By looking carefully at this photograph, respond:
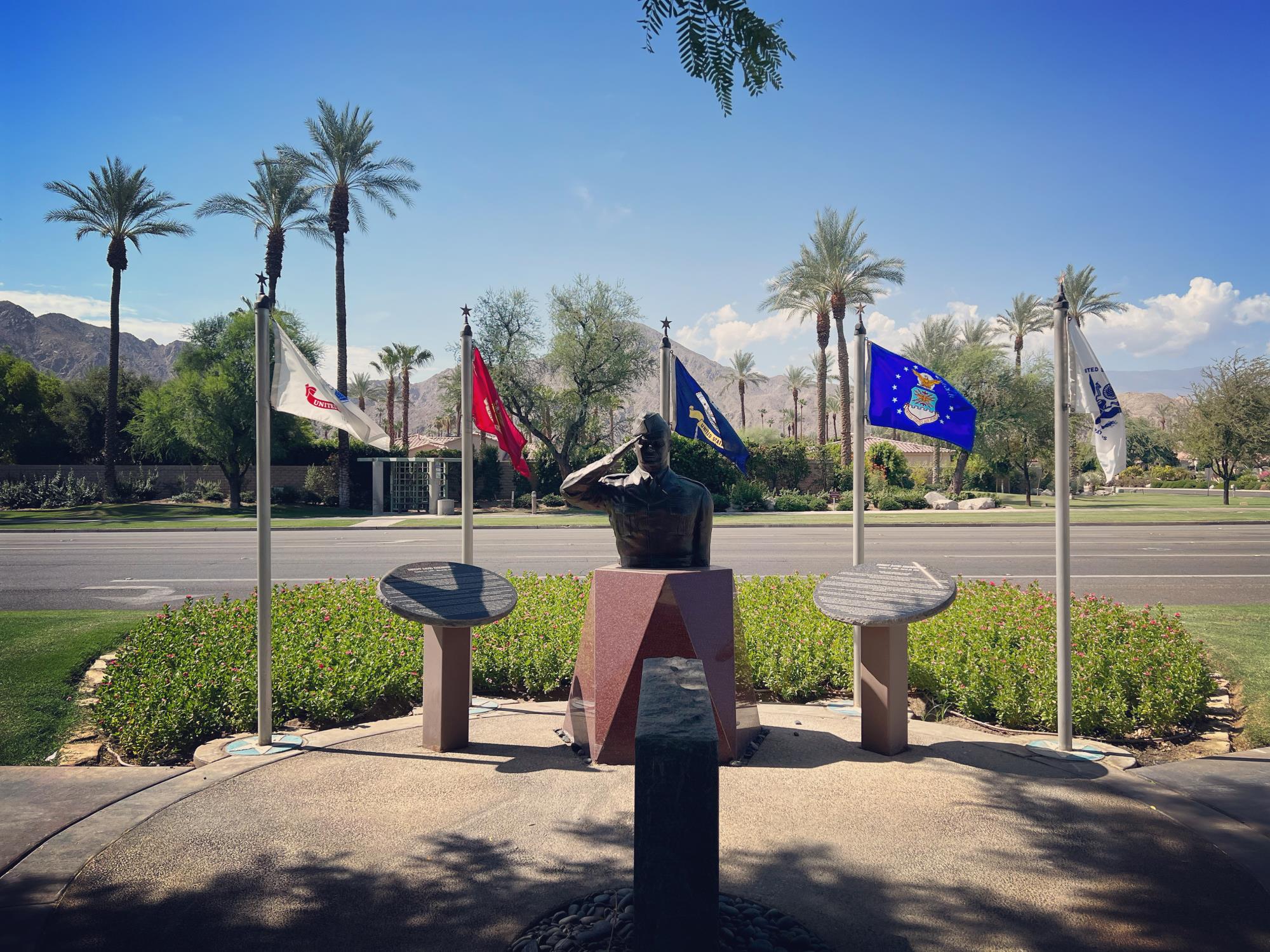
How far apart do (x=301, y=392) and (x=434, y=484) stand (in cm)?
2613

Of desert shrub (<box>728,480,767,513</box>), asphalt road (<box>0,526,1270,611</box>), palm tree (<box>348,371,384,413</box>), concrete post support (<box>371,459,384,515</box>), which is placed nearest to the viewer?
asphalt road (<box>0,526,1270,611</box>)

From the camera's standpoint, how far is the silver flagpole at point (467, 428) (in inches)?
234

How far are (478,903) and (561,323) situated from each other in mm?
34859

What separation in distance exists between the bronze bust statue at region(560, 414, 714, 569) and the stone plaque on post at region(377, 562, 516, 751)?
878 mm

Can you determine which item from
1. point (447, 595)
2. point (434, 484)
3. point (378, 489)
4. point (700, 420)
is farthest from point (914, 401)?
point (378, 489)

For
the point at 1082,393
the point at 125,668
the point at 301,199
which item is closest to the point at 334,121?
the point at 301,199

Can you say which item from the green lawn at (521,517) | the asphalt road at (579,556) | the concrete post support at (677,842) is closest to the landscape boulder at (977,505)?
the green lawn at (521,517)

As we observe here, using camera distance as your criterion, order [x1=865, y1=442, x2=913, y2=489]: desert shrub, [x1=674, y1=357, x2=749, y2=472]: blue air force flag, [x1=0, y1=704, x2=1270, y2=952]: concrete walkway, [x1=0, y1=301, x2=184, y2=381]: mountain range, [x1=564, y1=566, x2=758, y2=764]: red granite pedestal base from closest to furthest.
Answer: [x1=0, y1=704, x2=1270, y2=952]: concrete walkway
[x1=564, y1=566, x2=758, y2=764]: red granite pedestal base
[x1=674, y1=357, x2=749, y2=472]: blue air force flag
[x1=865, y1=442, x2=913, y2=489]: desert shrub
[x1=0, y1=301, x2=184, y2=381]: mountain range

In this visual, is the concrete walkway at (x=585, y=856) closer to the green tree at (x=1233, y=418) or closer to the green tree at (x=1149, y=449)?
the green tree at (x=1233, y=418)

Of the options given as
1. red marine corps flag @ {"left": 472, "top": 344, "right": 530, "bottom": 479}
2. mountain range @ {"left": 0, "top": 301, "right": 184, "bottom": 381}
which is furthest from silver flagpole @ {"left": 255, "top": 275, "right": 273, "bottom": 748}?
mountain range @ {"left": 0, "top": 301, "right": 184, "bottom": 381}

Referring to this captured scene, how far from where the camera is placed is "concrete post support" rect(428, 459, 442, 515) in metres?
30.9

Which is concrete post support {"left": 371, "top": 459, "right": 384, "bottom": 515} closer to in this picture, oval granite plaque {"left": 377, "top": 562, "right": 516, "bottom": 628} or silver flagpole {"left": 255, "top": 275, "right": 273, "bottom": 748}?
silver flagpole {"left": 255, "top": 275, "right": 273, "bottom": 748}

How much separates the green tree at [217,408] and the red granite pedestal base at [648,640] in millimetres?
30994

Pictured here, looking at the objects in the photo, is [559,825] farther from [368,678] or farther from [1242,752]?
[1242,752]
